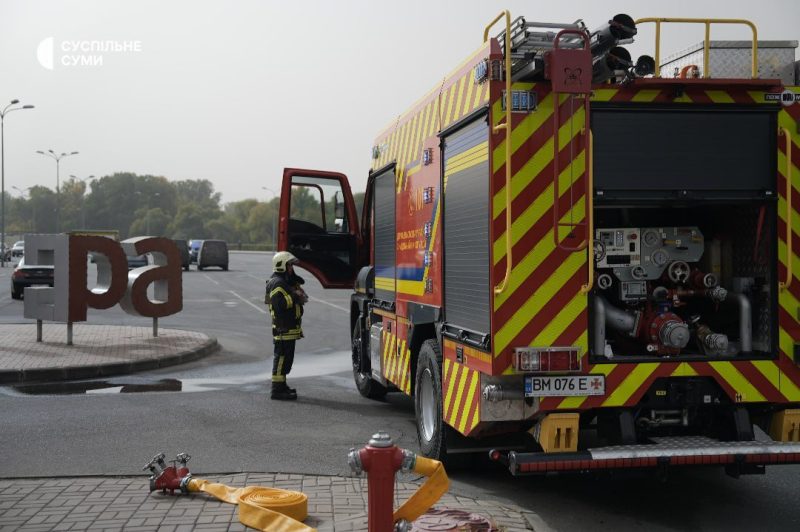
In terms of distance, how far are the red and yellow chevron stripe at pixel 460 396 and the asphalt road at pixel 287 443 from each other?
0.56 metres

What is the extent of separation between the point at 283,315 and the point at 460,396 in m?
4.74

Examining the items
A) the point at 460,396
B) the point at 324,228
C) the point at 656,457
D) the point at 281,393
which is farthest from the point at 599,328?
the point at 324,228

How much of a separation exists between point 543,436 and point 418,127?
3.15 metres

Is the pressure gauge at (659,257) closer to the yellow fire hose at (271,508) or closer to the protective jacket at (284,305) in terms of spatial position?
the yellow fire hose at (271,508)

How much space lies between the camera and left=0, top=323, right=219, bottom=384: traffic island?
1235 centimetres

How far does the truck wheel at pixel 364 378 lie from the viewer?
10.6 metres

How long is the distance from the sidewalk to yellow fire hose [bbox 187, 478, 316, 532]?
8 centimetres

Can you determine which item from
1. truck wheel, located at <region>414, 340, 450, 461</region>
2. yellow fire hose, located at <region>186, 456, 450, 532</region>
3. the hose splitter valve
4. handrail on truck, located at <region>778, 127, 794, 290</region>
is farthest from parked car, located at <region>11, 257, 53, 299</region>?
handrail on truck, located at <region>778, 127, 794, 290</region>

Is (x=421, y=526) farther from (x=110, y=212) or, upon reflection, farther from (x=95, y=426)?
(x=110, y=212)

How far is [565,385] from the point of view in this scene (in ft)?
18.8

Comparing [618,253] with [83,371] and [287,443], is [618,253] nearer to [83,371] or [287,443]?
[287,443]

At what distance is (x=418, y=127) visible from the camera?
7.88 metres

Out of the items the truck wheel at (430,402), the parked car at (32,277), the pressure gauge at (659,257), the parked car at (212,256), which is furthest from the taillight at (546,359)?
the parked car at (212,256)

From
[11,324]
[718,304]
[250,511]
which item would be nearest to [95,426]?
[250,511]
